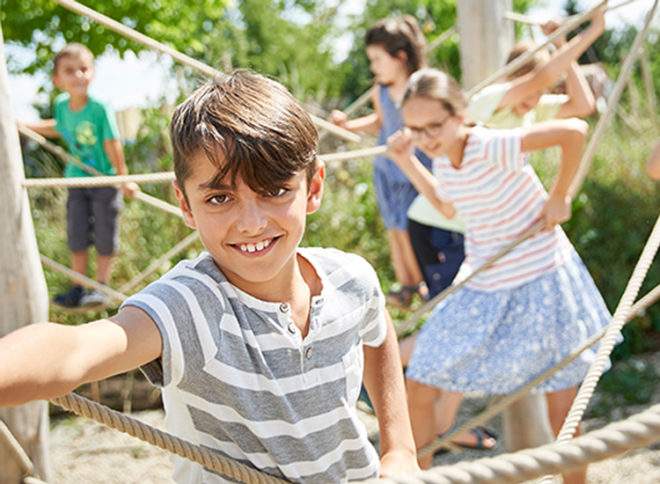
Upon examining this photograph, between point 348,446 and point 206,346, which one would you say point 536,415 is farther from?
point 206,346

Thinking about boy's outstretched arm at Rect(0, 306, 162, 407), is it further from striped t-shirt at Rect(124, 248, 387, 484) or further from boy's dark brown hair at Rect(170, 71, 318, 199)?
boy's dark brown hair at Rect(170, 71, 318, 199)

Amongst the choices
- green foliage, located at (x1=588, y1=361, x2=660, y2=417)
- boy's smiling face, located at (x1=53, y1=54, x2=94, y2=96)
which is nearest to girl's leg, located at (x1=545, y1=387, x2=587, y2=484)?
green foliage, located at (x1=588, y1=361, x2=660, y2=417)

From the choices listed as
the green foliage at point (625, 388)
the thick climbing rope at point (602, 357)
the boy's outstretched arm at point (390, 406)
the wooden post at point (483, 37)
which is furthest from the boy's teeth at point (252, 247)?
the green foliage at point (625, 388)

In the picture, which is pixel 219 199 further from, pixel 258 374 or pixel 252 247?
pixel 258 374

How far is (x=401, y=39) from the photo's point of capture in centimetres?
369

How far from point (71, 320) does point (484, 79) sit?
2.91 meters

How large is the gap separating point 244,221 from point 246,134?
130 mm

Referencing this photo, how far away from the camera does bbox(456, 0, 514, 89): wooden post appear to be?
338 centimetres

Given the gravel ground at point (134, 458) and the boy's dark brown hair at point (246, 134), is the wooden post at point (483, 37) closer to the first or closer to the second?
the gravel ground at point (134, 458)

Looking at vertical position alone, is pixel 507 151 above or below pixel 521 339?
above

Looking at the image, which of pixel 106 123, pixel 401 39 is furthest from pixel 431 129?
pixel 106 123

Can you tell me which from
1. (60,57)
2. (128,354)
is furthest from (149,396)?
(128,354)

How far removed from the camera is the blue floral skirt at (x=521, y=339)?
8.54 ft

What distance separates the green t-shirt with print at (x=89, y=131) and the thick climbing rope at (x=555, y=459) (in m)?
3.69
